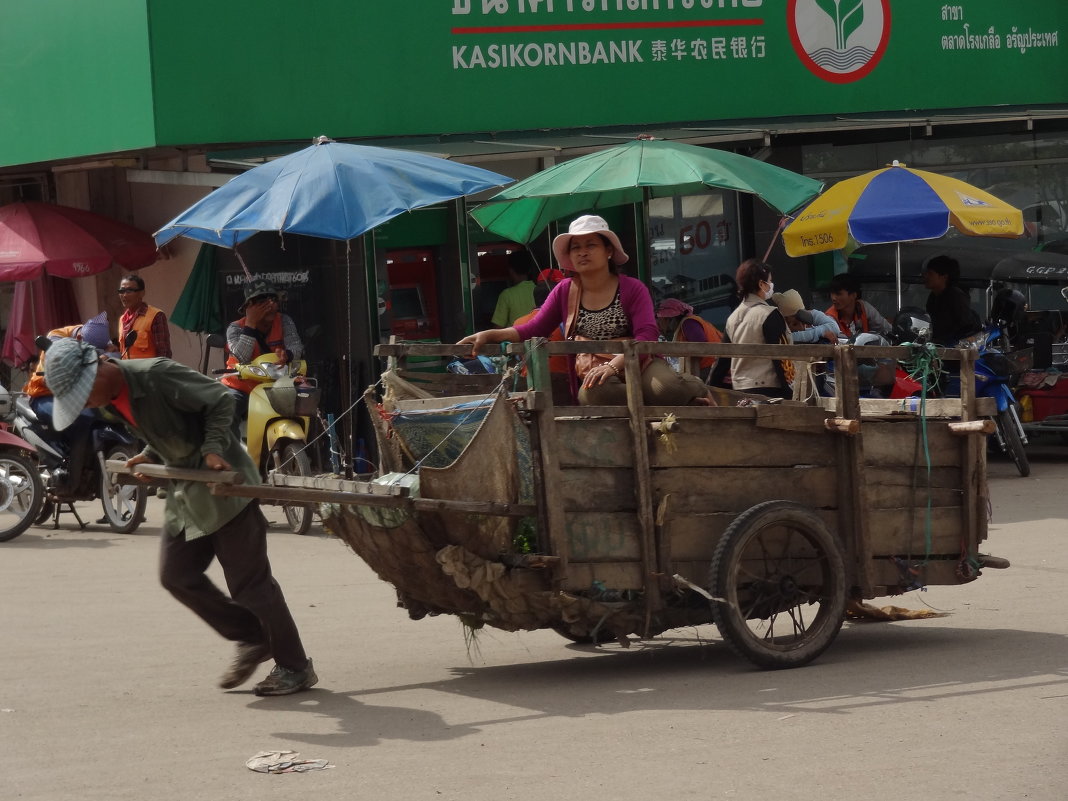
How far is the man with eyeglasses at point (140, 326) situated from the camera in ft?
40.1

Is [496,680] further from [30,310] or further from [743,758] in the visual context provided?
[30,310]

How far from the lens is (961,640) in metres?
7.08

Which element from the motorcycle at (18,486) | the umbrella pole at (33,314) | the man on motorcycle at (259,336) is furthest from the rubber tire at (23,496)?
the umbrella pole at (33,314)

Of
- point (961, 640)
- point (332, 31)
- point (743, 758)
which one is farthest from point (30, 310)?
point (743, 758)

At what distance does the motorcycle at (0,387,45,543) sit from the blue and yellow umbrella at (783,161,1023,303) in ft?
20.0

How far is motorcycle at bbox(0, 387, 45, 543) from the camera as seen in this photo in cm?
1138

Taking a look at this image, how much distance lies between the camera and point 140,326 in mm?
12273

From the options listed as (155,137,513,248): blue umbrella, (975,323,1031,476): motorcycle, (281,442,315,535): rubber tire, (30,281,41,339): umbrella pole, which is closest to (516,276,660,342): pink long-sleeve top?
(155,137,513,248): blue umbrella

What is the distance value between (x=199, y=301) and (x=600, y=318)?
7.88 meters

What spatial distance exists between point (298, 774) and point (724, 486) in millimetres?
2232

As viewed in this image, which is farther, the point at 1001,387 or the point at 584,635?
the point at 1001,387

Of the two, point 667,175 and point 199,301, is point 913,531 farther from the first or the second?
point 199,301

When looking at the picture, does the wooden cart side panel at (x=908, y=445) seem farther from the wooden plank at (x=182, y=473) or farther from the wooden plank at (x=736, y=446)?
the wooden plank at (x=182, y=473)

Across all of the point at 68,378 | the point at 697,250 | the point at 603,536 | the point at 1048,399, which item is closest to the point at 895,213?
the point at 1048,399
